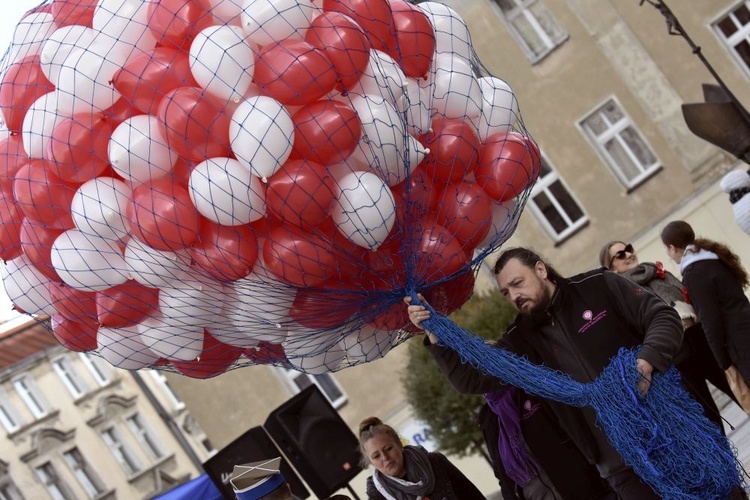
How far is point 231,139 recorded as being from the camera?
342cm

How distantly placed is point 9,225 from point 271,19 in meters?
1.30

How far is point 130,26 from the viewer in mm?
3623

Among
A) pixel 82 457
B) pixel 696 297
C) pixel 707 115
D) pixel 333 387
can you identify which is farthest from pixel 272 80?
pixel 82 457

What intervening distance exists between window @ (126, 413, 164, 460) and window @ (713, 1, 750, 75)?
26367 mm

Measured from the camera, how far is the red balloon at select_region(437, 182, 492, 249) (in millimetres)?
3928

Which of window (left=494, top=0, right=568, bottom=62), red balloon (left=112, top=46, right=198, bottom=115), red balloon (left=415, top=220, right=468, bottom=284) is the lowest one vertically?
red balloon (left=415, top=220, right=468, bottom=284)

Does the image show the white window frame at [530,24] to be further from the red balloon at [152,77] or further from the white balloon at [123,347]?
A: the red balloon at [152,77]

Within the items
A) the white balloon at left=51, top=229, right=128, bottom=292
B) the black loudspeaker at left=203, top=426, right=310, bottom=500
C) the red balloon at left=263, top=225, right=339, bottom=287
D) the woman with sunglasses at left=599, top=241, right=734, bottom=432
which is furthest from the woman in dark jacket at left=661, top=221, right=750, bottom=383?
the black loudspeaker at left=203, top=426, right=310, bottom=500

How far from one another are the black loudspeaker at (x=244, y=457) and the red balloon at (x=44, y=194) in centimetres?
562

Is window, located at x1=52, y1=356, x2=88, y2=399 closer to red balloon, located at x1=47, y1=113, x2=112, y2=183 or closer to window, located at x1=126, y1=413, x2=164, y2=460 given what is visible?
window, located at x1=126, y1=413, x2=164, y2=460

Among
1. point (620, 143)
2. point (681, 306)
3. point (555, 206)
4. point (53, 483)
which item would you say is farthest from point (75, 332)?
point (53, 483)

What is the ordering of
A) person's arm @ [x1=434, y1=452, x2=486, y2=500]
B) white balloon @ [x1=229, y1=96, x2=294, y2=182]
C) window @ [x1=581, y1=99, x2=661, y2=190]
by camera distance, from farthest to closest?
window @ [x1=581, y1=99, x2=661, y2=190]
person's arm @ [x1=434, y1=452, x2=486, y2=500]
white balloon @ [x1=229, y1=96, x2=294, y2=182]

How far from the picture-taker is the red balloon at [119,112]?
358 centimetres

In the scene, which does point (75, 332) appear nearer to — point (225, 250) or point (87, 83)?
point (225, 250)
